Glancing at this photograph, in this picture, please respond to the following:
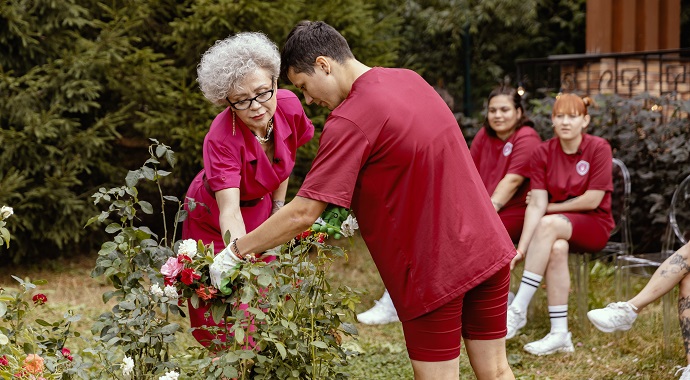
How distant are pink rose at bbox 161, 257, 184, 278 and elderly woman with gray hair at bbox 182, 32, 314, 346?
262mm

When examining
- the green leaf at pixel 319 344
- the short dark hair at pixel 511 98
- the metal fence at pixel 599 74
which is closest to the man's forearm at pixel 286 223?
the green leaf at pixel 319 344

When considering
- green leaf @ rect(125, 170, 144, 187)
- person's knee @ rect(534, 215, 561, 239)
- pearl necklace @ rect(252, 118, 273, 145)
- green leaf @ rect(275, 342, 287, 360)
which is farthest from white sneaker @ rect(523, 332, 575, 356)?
green leaf @ rect(125, 170, 144, 187)

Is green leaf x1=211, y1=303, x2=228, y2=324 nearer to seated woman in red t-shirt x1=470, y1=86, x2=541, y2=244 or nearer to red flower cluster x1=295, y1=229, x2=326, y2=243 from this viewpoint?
red flower cluster x1=295, y1=229, x2=326, y2=243

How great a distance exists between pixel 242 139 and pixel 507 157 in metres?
2.26

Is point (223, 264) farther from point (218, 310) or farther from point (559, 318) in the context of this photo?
point (559, 318)

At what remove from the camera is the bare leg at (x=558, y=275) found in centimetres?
465

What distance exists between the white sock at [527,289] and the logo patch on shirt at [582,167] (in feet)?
2.05

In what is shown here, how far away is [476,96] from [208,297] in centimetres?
925

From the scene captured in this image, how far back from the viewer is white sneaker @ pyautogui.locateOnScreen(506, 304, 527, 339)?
4.71m

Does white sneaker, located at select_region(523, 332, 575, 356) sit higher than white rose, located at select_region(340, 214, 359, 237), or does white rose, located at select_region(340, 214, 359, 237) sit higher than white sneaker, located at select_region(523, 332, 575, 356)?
white rose, located at select_region(340, 214, 359, 237)

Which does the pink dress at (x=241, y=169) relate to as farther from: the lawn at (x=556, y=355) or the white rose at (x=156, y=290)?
the lawn at (x=556, y=355)

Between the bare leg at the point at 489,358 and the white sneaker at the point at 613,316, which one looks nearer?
the bare leg at the point at 489,358

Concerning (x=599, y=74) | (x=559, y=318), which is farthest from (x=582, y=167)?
(x=599, y=74)

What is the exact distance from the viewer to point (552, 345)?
4.51 metres
